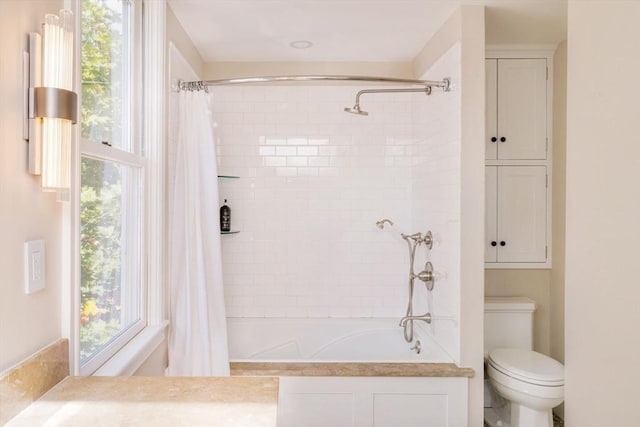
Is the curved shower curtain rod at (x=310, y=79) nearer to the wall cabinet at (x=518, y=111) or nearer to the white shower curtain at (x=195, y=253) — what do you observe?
the white shower curtain at (x=195, y=253)

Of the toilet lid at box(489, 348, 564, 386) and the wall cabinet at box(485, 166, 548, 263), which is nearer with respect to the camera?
the toilet lid at box(489, 348, 564, 386)

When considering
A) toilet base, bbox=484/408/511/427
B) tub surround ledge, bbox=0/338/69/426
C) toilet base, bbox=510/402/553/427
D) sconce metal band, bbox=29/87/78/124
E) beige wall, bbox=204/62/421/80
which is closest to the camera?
tub surround ledge, bbox=0/338/69/426

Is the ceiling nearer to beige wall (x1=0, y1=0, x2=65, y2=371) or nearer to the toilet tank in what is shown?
beige wall (x1=0, y1=0, x2=65, y2=371)

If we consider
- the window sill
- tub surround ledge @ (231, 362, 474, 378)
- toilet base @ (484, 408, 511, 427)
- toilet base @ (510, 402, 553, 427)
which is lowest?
toilet base @ (484, 408, 511, 427)

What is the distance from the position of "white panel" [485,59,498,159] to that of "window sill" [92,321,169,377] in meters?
2.32

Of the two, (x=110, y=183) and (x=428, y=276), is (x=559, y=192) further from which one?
(x=110, y=183)

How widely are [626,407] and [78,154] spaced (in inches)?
67.6

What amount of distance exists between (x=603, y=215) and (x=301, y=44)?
7.49ft

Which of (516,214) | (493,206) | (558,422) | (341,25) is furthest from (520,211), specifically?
(341,25)

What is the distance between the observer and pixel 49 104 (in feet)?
3.51

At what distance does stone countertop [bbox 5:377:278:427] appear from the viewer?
98cm

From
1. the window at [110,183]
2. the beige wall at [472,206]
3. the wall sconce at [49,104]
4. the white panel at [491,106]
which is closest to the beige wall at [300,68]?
the white panel at [491,106]

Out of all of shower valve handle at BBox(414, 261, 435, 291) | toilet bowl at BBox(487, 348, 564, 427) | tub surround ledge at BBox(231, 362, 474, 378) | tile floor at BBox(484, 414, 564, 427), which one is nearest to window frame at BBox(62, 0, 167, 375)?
tub surround ledge at BBox(231, 362, 474, 378)

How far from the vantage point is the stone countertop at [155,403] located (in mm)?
979
